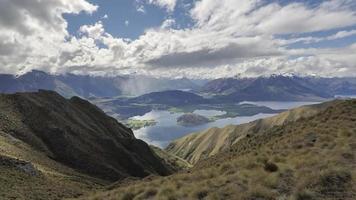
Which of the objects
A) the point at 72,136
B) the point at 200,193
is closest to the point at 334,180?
the point at 200,193

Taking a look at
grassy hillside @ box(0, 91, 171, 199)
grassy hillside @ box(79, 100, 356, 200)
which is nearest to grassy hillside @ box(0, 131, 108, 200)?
grassy hillside @ box(0, 91, 171, 199)

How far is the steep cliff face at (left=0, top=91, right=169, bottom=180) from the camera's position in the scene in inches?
3275

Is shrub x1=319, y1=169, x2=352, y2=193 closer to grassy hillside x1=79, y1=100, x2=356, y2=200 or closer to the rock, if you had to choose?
grassy hillside x1=79, y1=100, x2=356, y2=200

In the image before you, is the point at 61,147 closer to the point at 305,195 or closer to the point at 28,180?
the point at 28,180

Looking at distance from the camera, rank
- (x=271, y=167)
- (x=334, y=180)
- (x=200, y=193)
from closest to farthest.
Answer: (x=334, y=180) < (x=200, y=193) < (x=271, y=167)

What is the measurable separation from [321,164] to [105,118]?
11137 centimetres

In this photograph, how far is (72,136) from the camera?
94688 millimetres

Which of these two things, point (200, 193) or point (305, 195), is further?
point (200, 193)

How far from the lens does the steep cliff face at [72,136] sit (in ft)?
273

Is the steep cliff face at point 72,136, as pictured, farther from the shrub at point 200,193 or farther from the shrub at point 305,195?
the shrub at point 305,195

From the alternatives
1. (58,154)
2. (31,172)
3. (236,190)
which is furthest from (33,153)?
(236,190)

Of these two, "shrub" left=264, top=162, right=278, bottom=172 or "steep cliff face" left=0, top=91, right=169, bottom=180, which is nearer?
"shrub" left=264, top=162, right=278, bottom=172

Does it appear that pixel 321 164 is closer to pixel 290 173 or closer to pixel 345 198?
pixel 290 173

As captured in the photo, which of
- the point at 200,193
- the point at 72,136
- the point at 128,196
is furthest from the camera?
the point at 72,136
